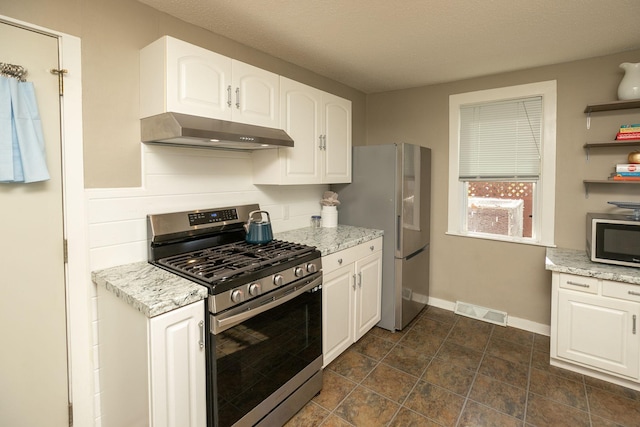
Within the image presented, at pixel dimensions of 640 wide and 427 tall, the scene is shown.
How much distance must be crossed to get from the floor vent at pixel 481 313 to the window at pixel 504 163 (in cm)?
72

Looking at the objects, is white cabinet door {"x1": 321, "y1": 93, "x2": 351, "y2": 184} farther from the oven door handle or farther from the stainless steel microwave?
the stainless steel microwave

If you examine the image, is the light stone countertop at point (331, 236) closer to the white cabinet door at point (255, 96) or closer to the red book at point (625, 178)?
the white cabinet door at point (255, 96)

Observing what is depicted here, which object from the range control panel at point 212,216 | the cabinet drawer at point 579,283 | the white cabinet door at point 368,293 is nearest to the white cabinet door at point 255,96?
the range control panel at point 212,216

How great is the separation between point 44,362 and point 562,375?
320 centimetres

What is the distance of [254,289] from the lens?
164 centimetres

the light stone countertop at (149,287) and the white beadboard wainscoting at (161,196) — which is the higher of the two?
the white beadboard wainscoting at (161,196)

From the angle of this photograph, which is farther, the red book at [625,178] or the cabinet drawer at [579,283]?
the red book at [625,178]

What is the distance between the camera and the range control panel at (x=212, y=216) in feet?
6.84

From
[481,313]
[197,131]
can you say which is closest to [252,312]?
[197,131]

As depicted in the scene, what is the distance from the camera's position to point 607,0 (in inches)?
70.6

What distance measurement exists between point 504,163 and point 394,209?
Answer: 118 centimetres

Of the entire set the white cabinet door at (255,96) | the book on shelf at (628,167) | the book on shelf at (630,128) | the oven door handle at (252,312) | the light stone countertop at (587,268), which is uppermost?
the white cabinet door at (255,96)

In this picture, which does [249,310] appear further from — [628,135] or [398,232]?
[628,135]

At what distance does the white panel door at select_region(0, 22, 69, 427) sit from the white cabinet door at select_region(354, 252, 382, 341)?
6.19 ft
